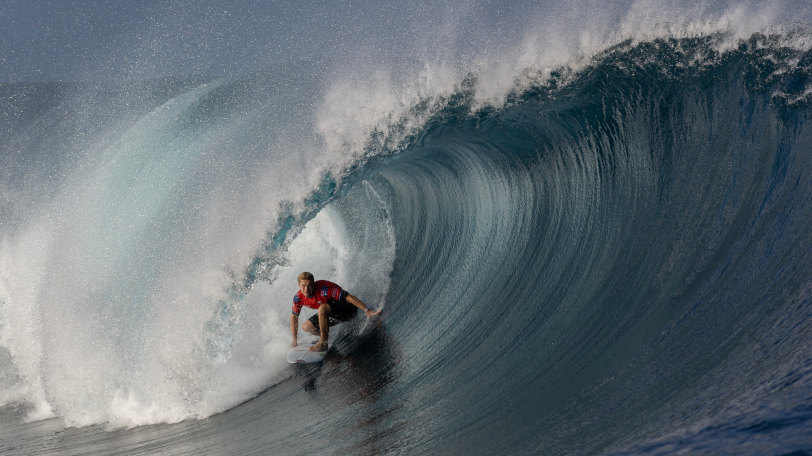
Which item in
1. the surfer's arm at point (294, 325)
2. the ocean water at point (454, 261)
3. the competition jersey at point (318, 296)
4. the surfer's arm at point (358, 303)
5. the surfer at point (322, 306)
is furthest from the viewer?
the surfer's arm at point (358, 303)

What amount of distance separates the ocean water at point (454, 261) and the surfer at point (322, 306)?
0.24m

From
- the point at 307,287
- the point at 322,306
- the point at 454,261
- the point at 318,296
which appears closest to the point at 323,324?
the point at 322,306

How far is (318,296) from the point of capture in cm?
688

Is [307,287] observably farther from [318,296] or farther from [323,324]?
[323,324]

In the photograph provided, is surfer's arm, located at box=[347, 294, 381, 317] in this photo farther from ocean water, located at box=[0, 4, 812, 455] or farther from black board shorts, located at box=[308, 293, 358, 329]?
ocean water, located at box=[0, 4, 812, 455]

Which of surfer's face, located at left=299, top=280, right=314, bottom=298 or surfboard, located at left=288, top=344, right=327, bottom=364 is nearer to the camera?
surfer's face, located at left=299, top=280, right=314, bottom=298

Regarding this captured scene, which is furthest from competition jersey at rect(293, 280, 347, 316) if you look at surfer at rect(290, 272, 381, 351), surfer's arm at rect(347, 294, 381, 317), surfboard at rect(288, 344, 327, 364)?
surfboard at rect(288, 344, 327, 364)

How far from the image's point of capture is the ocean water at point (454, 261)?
362 centimetres

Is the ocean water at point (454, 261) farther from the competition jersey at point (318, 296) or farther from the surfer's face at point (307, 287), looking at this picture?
the surfer's face at point (307, 287)

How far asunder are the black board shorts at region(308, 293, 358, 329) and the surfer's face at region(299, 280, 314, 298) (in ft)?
1.66

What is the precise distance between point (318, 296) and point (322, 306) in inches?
5.2

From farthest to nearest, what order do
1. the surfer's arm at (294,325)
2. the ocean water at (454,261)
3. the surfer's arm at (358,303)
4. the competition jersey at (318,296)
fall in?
1. the surfer's arm at (358,303)
2. the surfer's arm at (294,325)
3. the competition jersey at (318,296)
4. the ocean water at (454,261)

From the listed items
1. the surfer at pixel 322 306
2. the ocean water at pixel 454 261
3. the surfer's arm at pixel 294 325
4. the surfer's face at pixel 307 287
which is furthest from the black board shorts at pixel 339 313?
the surfer's face at pixel 307 287

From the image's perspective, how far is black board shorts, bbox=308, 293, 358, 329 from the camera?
7.22 meters
